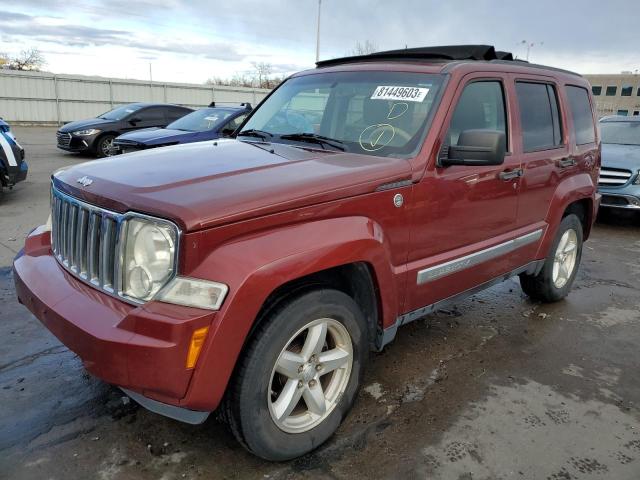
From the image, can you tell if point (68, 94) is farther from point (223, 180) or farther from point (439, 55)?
point (223, 180)

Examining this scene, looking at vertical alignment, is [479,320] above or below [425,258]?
below

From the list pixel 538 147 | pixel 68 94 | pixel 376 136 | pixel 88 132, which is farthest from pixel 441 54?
pixel 68 94

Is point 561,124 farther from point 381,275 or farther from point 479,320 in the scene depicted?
point 381,275

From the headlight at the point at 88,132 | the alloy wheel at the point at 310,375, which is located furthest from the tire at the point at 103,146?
the alloy wheel at the point at 310,375

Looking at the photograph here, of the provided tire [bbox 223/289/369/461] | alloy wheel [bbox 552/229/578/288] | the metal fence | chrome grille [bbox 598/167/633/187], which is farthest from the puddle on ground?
the metal fence

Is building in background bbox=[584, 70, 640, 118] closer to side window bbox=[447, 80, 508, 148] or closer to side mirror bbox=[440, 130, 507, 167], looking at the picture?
side window bbox=[447, 80, 508, 148]

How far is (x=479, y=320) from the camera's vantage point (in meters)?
4.52

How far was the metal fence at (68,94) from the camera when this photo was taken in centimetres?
2356

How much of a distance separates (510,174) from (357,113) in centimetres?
116

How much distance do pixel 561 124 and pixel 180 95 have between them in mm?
27461

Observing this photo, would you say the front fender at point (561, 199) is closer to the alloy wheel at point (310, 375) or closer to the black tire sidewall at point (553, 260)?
the black tire sidewall at point (553, 260)

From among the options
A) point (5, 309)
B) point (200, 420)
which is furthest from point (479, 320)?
point (5, 309)

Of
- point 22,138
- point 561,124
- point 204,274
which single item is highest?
point 561,124

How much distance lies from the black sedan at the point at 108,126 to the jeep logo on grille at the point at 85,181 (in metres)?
11.0
